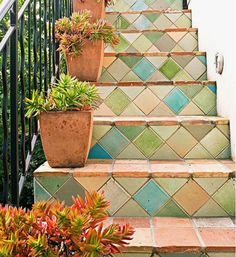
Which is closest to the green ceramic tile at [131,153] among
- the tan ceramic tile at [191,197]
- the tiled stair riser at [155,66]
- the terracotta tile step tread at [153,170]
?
the terracotta tile step tread at [153,170]

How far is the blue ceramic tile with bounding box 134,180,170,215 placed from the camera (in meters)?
1.60

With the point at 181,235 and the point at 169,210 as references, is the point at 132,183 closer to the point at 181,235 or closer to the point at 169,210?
the point at 169,210

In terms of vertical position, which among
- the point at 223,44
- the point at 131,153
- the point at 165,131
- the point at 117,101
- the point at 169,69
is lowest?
the point at 131,153

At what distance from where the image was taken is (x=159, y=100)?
86.0 inches

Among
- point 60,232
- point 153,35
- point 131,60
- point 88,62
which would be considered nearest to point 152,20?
point 153,35

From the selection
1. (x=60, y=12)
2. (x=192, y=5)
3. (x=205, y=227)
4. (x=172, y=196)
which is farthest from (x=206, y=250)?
(x=192, y=5)

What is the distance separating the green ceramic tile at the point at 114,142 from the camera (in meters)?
1.90

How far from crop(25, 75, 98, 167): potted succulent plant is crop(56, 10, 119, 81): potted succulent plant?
2.45ft

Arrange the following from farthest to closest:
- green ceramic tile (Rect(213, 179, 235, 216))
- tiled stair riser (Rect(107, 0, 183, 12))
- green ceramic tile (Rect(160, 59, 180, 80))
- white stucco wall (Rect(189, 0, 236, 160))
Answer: tiled stair riser (Rect(107, 0, 183, 12)) → green ceramic tile (Rect(160, 59, 180, 80)) → white stucco wall (Rect(189, 0, 236, 160)) → green ceramic tile (Rect(213, 179, 235, 216))

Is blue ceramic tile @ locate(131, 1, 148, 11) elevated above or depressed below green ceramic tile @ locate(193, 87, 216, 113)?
above

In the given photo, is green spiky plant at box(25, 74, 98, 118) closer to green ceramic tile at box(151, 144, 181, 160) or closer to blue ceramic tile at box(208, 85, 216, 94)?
green ceramic tile at box(151, 144, 181, 160)

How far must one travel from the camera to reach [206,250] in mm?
1281

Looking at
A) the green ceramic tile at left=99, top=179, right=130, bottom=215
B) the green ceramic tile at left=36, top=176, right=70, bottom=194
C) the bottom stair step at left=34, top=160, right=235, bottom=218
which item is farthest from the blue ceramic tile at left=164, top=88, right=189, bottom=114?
the green ceramic tile at left=36, top=176, right=70, bottom=194

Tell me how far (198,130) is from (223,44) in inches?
22.3
